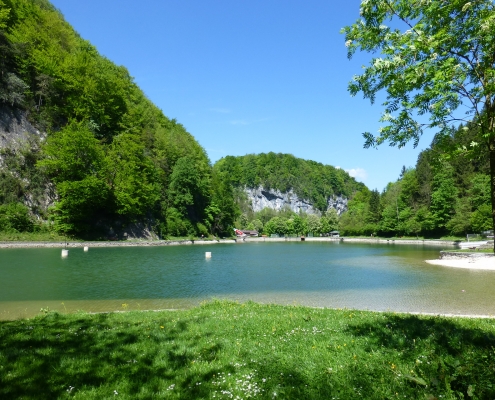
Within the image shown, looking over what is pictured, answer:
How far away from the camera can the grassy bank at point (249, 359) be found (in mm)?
4305

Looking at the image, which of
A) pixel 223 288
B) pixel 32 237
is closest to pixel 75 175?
pixel 32 237

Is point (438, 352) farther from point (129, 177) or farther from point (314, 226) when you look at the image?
point (314, 226)

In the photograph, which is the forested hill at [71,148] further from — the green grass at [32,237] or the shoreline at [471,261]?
the shoreline at [471,261]

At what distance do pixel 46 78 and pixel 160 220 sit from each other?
106ft

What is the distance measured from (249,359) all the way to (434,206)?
83.9 m

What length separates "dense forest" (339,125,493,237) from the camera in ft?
210

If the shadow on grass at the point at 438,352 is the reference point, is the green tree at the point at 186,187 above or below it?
above

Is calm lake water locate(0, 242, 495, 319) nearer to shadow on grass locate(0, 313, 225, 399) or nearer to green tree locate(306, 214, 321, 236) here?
shadow on grass locate(0, 313, 225, 399)

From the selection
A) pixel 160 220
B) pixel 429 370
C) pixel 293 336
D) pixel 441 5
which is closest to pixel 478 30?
pixel 441 5

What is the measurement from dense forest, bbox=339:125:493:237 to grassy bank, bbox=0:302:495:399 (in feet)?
109

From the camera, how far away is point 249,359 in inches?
221

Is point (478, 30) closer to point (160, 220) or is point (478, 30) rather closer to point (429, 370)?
point (429, 370)

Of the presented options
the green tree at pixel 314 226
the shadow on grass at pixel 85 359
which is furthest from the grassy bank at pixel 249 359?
the green tree at pixel 314 226

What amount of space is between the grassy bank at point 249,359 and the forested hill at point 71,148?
1800 inches
